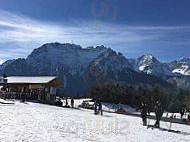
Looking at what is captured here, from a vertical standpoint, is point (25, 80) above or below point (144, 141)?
above

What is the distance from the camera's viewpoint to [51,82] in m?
50.1

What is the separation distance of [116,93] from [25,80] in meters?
45.4

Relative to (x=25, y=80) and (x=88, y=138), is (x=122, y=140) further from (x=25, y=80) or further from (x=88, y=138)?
(x=25, y=80)

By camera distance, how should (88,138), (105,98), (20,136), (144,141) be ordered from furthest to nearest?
(105,98), (144,141), (88,138), (20,136)

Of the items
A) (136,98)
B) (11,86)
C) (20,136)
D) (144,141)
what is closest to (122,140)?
(144,141)

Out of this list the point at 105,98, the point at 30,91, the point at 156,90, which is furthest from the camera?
the point at 156,90

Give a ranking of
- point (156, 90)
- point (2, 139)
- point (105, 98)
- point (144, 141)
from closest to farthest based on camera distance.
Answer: point (2, 139)
point (144, 141)
point (105, 98)
point (156, 90)

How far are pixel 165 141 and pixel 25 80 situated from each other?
3732 centimetres

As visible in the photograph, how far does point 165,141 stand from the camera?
717 inches

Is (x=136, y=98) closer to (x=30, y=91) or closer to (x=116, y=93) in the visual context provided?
(x=116, y=93)

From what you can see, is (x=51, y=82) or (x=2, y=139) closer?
(x=2, y=139)

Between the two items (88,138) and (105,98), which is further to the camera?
(105,98)

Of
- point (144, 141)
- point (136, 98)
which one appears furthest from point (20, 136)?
point (136, 98)

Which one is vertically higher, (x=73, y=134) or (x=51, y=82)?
(x=51, y=82)
